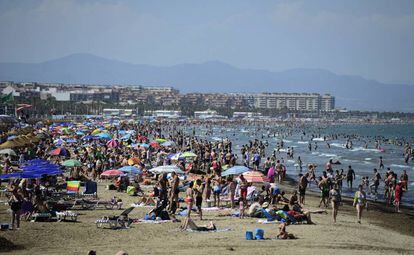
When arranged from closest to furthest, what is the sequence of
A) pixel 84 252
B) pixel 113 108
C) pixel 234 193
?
pixel 84 252, pixel 234 193, pixel 113 108

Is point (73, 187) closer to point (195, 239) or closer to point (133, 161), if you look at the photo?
point (195, 239)

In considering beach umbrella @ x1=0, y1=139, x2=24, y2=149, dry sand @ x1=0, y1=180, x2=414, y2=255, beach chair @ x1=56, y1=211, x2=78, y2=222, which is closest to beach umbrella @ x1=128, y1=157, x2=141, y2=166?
beach umbrella @ x1=0, y1=139, x2=24, y2=149

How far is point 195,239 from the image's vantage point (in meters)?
12.0

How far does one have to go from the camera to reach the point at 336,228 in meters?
14.2

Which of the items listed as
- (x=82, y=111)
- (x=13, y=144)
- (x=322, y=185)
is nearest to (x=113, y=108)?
(x=82, y=111)

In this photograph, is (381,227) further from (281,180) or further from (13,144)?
(13,144)

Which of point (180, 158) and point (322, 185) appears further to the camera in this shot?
point (180, 158)

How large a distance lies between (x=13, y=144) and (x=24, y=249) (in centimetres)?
1988

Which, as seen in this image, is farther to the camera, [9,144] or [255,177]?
[9,144]

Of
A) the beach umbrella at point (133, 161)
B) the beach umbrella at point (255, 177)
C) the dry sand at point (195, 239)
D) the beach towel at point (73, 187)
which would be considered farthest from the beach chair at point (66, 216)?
the beach umbrella at point (133, 161)

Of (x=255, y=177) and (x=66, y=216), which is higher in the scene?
(x=255, y=177)

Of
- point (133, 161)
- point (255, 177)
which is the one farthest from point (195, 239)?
point (133, 161)

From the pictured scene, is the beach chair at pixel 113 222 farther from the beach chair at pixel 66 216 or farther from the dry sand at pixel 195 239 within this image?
the beach chair at pixel 66 216

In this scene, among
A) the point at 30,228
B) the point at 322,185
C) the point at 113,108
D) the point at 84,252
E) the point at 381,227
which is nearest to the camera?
the point at 84,252
